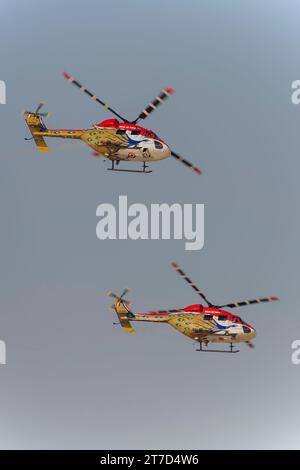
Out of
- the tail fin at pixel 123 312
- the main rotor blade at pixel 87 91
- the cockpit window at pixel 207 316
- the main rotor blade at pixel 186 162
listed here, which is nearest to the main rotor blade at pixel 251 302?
the cockpit window at pixel 207 316

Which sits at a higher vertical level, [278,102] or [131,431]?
[278,102]

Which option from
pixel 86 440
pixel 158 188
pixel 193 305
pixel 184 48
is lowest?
pixel 86 440

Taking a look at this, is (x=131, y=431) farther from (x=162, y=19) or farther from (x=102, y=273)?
(x=162, y=19)

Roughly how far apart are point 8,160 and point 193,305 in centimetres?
196

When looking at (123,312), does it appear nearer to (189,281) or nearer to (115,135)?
(189,281)

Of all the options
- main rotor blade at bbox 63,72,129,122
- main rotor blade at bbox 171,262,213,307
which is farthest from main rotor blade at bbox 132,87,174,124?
main rotor blade at bbox 171,262,213,307

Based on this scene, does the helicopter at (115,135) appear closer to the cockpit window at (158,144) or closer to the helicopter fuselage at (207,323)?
the cockpit window at (158,144)

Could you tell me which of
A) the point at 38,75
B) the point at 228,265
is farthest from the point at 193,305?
→ the point at 38,75

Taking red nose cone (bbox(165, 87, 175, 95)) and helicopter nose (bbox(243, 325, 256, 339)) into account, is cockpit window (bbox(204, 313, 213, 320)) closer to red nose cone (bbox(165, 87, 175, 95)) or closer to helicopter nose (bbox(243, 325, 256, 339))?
helicopter nose (bbox(243, 325, 256, 339))

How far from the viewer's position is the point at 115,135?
14.0 m

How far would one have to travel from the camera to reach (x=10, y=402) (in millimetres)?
14078

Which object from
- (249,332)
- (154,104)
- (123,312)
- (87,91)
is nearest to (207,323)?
(249,332)

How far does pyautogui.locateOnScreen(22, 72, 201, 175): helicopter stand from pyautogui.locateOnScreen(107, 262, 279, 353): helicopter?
97 centimetres

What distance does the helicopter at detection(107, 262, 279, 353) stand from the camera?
1401 centimetres
